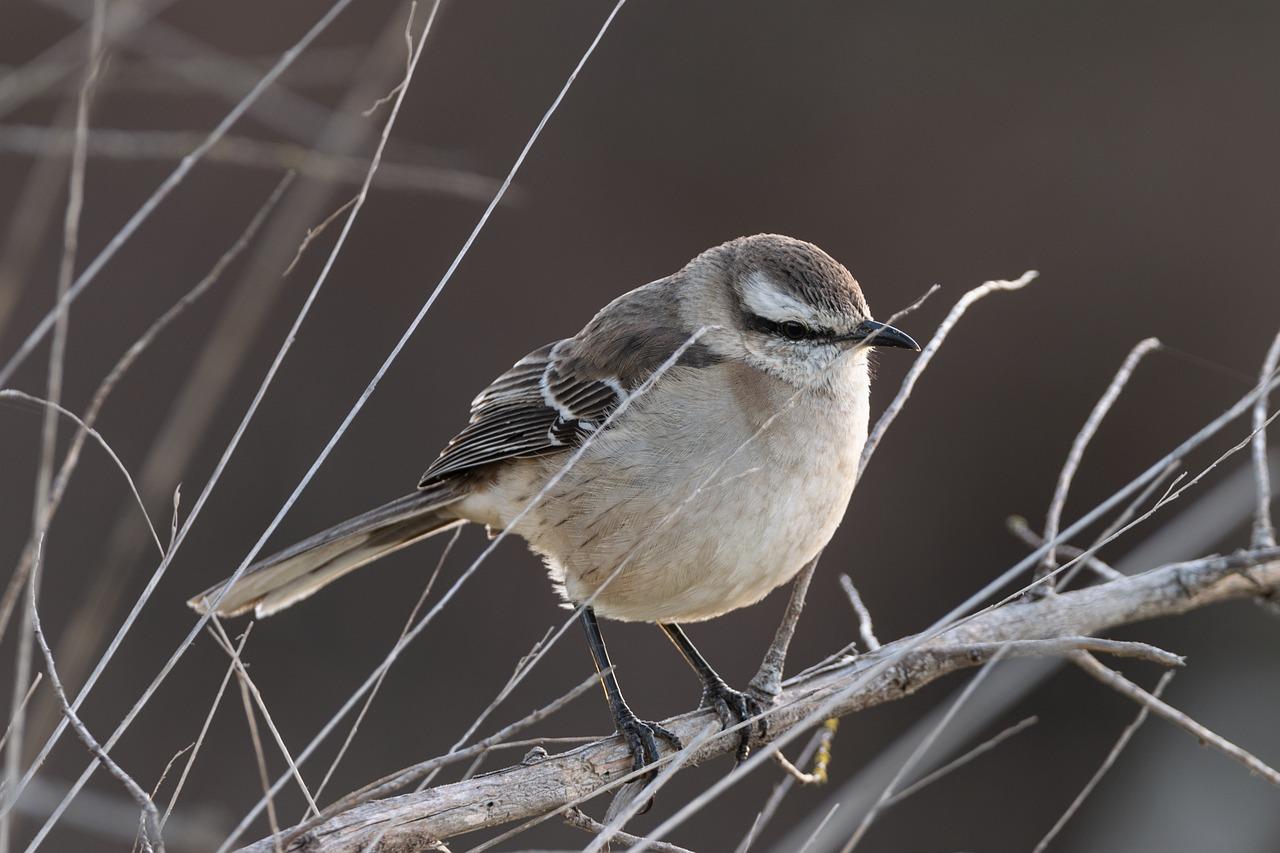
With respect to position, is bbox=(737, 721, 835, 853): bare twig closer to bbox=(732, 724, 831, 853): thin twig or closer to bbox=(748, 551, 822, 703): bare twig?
bbox=(732, 724, 831, 853): thin twig

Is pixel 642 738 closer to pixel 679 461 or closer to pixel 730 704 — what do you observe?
pixel 730 704

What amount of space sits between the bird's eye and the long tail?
123 centimetres

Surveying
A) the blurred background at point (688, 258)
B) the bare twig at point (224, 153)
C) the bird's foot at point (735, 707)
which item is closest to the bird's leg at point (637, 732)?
the bird's foot at point (735, 707)

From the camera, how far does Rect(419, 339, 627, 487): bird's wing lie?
412 cm

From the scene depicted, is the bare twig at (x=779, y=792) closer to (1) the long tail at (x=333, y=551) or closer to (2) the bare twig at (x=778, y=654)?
(2) the bare twig at (x=778, y=654)

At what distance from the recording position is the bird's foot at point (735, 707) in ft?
11.4

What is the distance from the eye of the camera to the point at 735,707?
3682 millimetres

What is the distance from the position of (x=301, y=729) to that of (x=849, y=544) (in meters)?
3.31

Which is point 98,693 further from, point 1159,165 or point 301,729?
point 1159,165

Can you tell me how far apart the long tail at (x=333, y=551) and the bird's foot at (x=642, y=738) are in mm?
1077

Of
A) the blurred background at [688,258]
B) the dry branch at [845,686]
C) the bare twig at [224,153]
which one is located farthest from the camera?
the blurred background at [688,258]

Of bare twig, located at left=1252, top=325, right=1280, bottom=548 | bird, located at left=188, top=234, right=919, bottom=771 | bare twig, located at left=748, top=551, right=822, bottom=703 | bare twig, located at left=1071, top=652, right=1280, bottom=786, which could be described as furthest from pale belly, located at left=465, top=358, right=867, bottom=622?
bare twig, located at left=1252, top=325, right=1280, bottom=548

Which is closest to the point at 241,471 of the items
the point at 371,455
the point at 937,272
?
the point at 371,455

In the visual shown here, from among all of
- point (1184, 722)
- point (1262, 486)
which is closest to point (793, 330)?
point (1262, 486)
